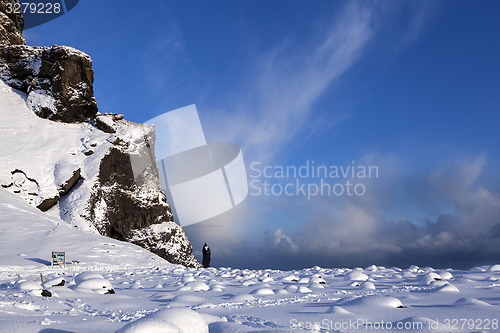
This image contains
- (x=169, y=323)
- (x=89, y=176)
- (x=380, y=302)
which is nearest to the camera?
(x=169, y=323)

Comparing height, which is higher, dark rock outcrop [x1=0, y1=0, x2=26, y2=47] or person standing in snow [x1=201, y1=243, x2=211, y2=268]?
dark rock outcrop [x1=0, y1=0, x2=26, y2=47]

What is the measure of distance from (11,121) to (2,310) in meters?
40.7

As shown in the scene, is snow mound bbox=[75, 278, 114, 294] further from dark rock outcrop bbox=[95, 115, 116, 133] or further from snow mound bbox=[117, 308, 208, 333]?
dark rock outcrop bbox=[95, 115, 116, 133]

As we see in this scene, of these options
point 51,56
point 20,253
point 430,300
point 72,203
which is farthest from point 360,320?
point 51,56

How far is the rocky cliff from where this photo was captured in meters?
33.6

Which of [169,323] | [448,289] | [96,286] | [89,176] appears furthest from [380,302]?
[89,176]

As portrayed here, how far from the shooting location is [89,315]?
12.8ft

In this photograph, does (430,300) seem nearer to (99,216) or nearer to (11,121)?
(99,216)

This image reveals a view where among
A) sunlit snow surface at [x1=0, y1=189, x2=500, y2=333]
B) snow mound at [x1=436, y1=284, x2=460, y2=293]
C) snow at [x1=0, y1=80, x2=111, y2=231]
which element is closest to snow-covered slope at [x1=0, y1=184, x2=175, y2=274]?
snow at [x1=0, y1=80, x2=111, y2=231]

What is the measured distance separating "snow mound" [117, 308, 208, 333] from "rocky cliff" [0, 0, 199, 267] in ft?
114

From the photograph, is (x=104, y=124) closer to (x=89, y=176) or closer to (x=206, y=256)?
(x=89, y=176)

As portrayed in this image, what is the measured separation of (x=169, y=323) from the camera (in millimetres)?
2439

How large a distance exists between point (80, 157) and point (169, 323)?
128 ft

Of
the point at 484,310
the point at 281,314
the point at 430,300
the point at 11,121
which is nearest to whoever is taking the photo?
the point at 484,310
